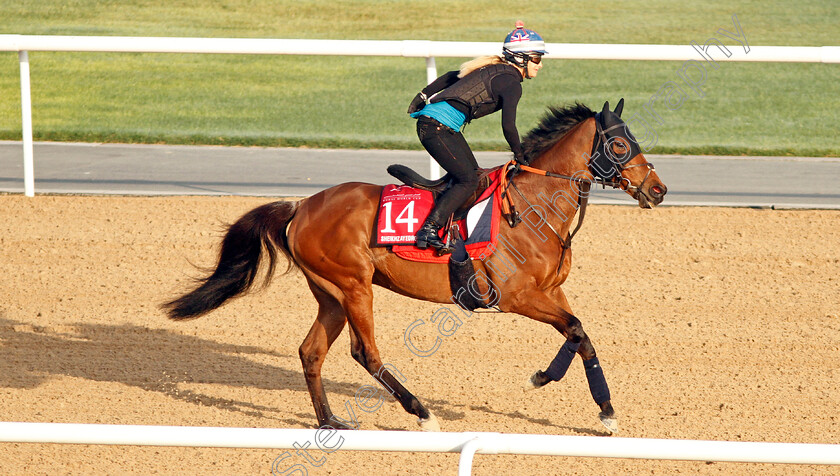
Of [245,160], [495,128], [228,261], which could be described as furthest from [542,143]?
[495,128]

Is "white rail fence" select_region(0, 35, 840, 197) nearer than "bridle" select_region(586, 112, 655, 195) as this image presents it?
No

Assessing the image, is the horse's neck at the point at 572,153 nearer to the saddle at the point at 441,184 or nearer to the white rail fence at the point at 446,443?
the saddle at the point at 441,184

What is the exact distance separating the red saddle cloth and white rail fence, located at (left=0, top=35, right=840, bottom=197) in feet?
11.1

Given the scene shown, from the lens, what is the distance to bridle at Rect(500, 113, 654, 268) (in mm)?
5074

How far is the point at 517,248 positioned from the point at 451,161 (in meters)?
0.62

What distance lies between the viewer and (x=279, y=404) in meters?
5.72

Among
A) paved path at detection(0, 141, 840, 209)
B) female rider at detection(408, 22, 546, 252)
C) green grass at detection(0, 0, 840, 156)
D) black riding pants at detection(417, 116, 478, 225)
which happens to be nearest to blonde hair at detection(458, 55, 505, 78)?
A: female rider at detection(408, 22, 546, 252)

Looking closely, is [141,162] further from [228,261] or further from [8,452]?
[8,452]

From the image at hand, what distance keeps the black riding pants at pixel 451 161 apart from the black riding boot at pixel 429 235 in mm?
40

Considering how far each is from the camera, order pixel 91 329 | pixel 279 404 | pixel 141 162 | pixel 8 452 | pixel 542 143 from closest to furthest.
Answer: pixel 8 452 → pixel 542 143 → pixel 279 404 → pixel 91 329 → pixel 141 162

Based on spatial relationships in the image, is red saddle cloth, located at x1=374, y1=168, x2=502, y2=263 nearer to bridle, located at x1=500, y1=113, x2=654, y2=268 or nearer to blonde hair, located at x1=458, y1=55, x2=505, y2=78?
bridle, located at x1=500, y1=113, x2=654, y2=268

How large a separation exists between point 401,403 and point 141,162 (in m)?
7.67

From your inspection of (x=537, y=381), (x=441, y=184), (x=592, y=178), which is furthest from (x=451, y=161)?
(x=537, y=381)

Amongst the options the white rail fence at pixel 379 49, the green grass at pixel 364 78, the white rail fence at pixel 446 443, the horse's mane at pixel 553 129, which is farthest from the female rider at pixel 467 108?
the green grass at pixel 364 78
